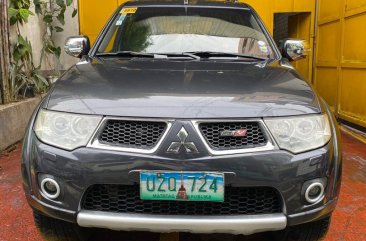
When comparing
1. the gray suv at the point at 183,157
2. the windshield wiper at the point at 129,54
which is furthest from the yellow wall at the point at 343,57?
the gray suv at the point at 183,157

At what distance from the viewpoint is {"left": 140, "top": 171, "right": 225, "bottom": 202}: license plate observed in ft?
6.64

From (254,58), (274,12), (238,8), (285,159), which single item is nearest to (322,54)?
(274,12)

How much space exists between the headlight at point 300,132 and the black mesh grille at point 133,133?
1.86 ft

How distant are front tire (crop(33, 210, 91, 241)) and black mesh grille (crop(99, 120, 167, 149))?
62cm

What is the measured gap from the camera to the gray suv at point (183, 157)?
80.1 inches

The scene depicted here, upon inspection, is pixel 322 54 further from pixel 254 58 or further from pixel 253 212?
A: pixel 253 212

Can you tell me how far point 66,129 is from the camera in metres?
2.14

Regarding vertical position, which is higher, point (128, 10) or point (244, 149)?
point (128, 10)

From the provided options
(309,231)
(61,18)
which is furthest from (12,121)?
(309,231)

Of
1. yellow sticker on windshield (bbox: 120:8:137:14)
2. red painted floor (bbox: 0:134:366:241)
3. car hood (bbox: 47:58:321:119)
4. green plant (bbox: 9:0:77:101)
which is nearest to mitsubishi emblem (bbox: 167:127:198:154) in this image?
car hood (bbox: 47:58:321:119)

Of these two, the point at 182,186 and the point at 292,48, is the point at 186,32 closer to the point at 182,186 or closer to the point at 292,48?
the point at 292,48

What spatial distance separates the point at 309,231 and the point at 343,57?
471 centimetres

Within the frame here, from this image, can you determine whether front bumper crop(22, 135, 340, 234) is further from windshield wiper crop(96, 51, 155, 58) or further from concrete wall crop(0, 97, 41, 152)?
concrete wall crop(0, 97, 41, 152)

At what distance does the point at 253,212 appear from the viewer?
7.02ft
